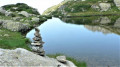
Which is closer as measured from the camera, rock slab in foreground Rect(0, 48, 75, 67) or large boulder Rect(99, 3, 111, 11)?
rock slab in foreground Rect(0, 48, 75, 67)

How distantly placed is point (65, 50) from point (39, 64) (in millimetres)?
19824

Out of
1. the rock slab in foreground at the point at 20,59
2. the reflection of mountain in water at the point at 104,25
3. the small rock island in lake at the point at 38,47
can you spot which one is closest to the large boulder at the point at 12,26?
the reflection of mountain in water at the point at 104,25

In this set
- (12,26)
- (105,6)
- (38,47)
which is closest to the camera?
(38,47)

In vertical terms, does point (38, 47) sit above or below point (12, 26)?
above

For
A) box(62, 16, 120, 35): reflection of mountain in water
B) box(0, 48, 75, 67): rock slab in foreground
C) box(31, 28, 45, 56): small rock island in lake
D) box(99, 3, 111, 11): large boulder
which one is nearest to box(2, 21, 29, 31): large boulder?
box(62, 16, 120, 35): reflection of mountain in water

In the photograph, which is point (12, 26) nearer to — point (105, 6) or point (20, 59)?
point (20, 59)

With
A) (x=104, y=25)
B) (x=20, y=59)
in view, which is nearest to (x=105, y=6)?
(x=104, y=25)

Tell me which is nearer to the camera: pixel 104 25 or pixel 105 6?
pixel 104 25

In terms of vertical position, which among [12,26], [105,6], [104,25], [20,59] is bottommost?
[104,25]

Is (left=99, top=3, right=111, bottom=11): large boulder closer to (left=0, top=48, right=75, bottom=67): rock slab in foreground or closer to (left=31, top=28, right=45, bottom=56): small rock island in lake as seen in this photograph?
(left=31, top=28, right=45, bottom=56): small rock island in lake

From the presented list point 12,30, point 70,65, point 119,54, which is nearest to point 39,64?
point 70,65

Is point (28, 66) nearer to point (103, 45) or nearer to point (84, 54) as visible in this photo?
point (84, 54)

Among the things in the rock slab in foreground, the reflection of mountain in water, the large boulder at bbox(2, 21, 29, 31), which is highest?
the rock slab in foreground

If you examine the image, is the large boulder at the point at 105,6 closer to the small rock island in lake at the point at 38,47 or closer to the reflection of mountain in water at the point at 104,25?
the reflection of mountain in water at the point at 104,25
